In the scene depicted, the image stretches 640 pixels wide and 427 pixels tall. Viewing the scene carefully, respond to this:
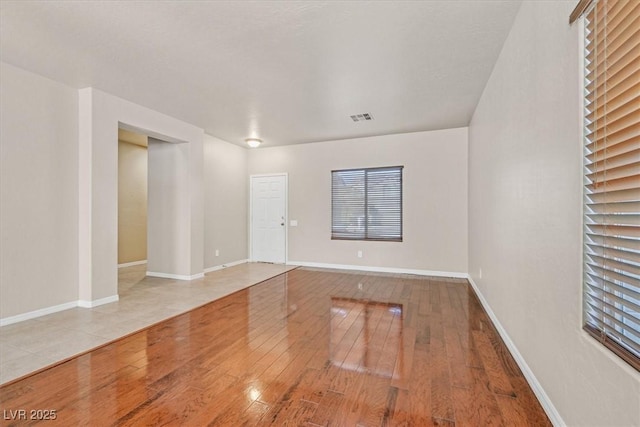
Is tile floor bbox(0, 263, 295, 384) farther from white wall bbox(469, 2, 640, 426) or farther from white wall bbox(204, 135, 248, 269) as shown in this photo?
white wall bbox(469, 2, 640, 426)

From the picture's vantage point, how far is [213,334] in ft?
9.49

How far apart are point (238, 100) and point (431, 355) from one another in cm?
386

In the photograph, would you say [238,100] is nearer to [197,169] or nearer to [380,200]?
[197,169]

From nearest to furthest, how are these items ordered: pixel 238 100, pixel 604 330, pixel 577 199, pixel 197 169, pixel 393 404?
pixel 604 330 < pixel 577 199 < pixel 393 404 < pixel 238 100 < pixel 197 169

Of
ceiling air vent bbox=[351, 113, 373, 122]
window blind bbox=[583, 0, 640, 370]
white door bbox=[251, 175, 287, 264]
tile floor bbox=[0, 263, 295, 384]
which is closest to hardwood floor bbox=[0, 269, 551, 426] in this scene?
tile floor bbox=[0, 263, 295, 384]

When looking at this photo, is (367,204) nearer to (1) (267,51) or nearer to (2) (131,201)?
(1) (267,51)

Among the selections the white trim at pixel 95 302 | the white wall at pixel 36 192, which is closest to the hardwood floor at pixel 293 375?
the white trim at pixel 95 302

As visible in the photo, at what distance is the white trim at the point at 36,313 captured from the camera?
3.11 m

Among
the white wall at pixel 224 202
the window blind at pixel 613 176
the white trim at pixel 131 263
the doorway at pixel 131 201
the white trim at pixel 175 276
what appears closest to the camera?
the window blind at pixel 613 176

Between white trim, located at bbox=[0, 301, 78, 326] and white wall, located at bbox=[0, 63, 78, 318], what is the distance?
0.12 feet

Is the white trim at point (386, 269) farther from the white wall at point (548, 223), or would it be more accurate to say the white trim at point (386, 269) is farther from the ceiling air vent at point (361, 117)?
the ceiling air vent at point (361, 117)

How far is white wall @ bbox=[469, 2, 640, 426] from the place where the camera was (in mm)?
1311

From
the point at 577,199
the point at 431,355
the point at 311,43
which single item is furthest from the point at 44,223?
the point at 577,199

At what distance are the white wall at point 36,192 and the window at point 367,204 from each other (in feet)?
14.3
